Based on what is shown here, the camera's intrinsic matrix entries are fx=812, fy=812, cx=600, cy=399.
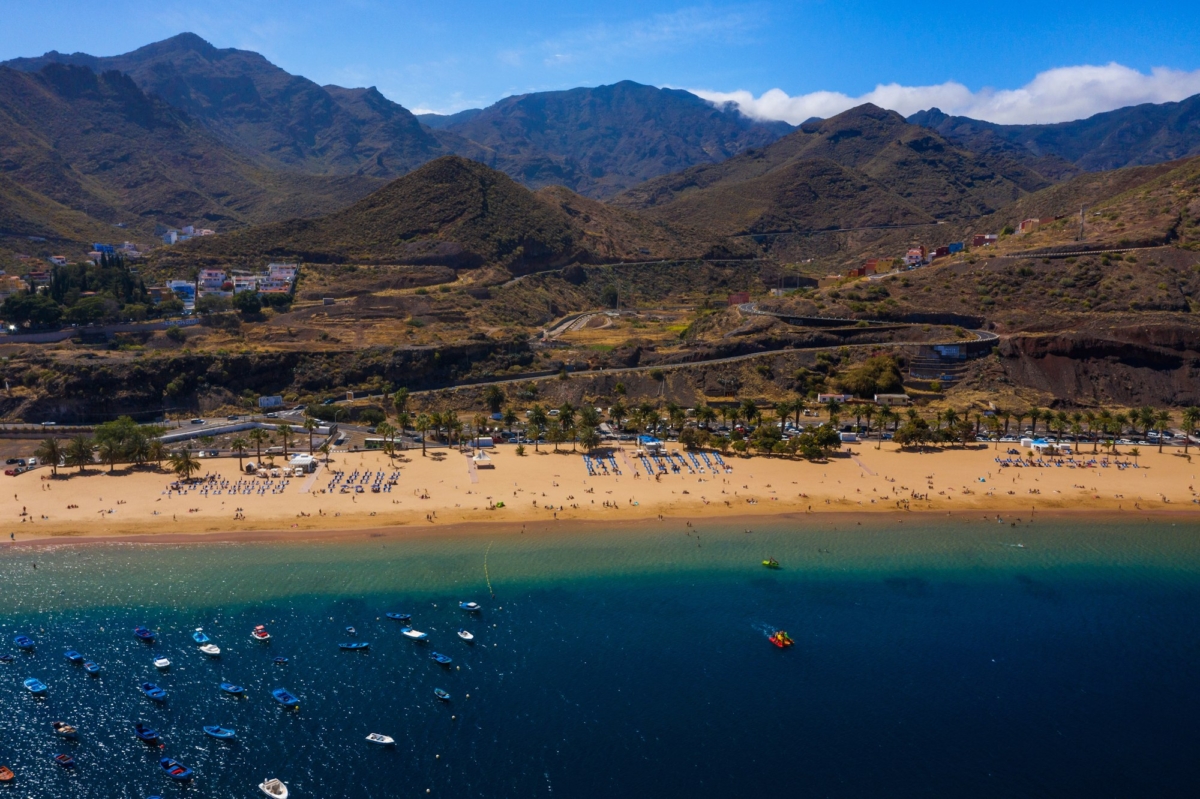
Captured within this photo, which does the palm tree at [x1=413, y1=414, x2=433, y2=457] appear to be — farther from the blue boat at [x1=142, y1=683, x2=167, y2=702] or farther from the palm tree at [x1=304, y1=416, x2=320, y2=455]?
the blue boat at [x1=142, y1=683, x2=167, y2=702]

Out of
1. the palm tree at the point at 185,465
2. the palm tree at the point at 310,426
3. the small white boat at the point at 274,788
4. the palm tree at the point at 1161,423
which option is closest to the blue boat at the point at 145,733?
the small white boat at the point at 274,788

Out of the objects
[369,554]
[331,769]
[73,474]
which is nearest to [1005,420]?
[369,554]

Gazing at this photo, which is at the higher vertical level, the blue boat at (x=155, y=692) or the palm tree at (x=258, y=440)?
the palm tree at (x=258, y=440)

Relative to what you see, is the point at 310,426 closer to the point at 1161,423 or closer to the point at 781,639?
the point at 781,639

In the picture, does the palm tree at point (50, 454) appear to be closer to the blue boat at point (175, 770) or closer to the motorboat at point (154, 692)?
the motorboat at point (154, 692)

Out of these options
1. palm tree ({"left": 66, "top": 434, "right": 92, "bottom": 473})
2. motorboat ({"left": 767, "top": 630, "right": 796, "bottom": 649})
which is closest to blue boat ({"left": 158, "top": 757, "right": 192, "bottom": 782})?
motorboat ({"left": 767, "top": 630, "right": 796, "bottom": 649})

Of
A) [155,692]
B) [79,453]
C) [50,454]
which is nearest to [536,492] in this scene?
[155,692]

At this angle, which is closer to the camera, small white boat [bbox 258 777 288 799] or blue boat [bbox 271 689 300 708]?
small white boat [bbox 258 777 288 799]
